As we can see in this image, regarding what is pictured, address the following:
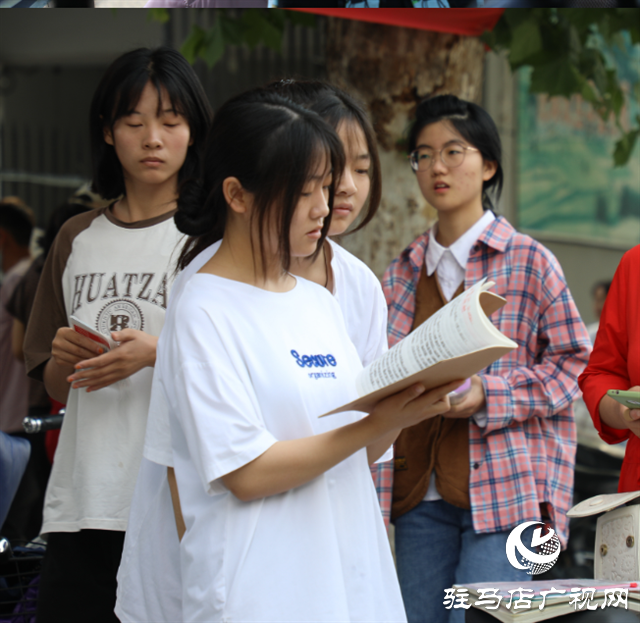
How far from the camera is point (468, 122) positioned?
97.3 inches

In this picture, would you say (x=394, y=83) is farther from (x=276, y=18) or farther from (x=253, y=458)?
(x=253, y=458)

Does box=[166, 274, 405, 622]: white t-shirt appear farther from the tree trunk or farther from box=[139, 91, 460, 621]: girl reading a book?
the tree trunk

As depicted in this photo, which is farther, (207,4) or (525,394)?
(207,4)

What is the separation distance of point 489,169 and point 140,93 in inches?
45.7

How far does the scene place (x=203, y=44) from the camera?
3.68m

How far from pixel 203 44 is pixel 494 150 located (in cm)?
181

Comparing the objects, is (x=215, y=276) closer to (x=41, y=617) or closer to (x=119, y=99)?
(x=119, y=99)

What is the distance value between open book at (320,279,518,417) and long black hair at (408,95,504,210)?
52.1 inches

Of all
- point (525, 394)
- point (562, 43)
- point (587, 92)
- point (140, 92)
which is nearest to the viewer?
point (140, 92)

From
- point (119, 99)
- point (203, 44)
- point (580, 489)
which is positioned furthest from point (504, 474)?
point (203, 44)

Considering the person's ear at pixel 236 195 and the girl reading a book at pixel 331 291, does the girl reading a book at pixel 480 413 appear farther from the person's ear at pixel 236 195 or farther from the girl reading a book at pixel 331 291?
the person's ear at pixel 236 195

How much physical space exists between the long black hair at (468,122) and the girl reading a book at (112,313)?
0.81 metres

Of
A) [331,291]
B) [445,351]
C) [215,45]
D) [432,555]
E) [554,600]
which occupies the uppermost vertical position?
[215,45]

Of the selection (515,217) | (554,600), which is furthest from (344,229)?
(515,217)
